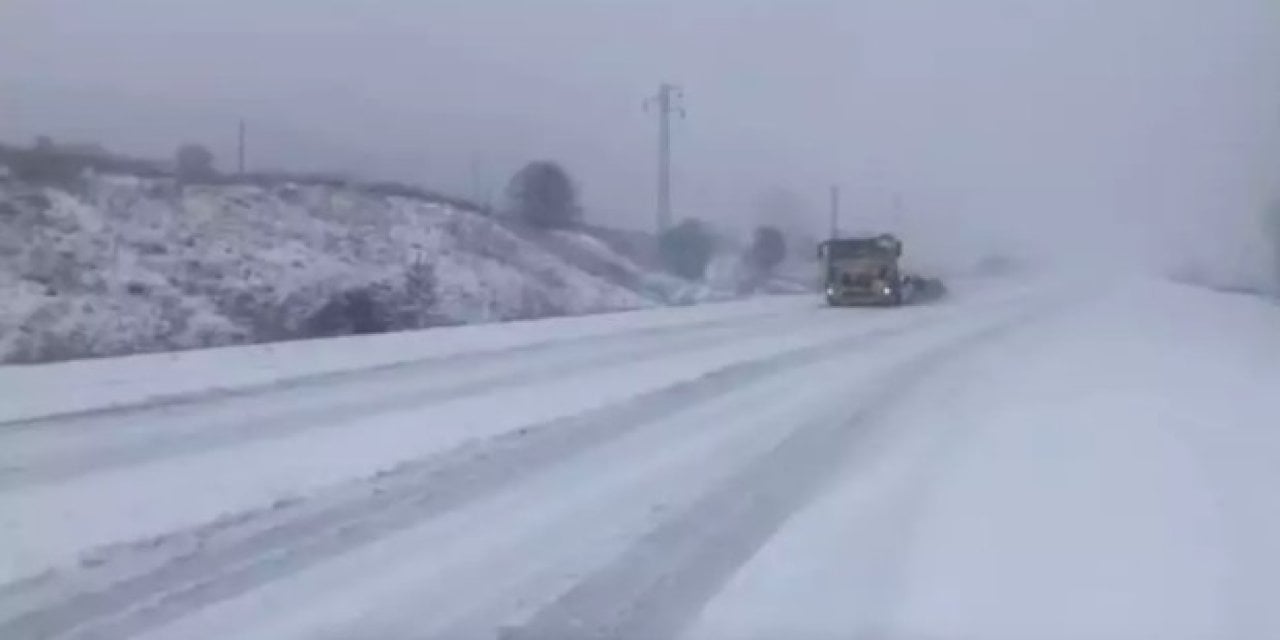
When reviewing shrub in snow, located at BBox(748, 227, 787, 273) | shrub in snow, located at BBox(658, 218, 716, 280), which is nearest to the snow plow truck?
shrub in snow, located at BBox(748, 227, 787, 273)

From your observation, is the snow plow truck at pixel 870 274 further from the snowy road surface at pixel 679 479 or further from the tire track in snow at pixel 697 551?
the tire track in snow at pixel 697 551

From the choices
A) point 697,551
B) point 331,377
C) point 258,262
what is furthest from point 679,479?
point 331,377

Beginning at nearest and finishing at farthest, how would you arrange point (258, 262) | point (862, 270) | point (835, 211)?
1. point (835, 211)
2. point (258, 262)
3. point (862, 270)

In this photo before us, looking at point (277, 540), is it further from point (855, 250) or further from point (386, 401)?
point (855, 250)

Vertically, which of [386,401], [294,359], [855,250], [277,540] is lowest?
[277,540]

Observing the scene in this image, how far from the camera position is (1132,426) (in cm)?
453

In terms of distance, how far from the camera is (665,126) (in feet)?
13.8

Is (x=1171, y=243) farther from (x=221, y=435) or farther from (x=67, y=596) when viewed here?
(x=221, y=435)

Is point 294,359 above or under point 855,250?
under

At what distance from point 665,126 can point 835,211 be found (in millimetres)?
506

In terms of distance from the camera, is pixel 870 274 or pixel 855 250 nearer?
pixel 855 250

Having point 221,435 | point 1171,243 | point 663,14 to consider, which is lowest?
point 221,435

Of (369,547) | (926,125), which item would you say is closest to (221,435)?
(369,547)

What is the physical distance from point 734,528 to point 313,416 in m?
2.08
